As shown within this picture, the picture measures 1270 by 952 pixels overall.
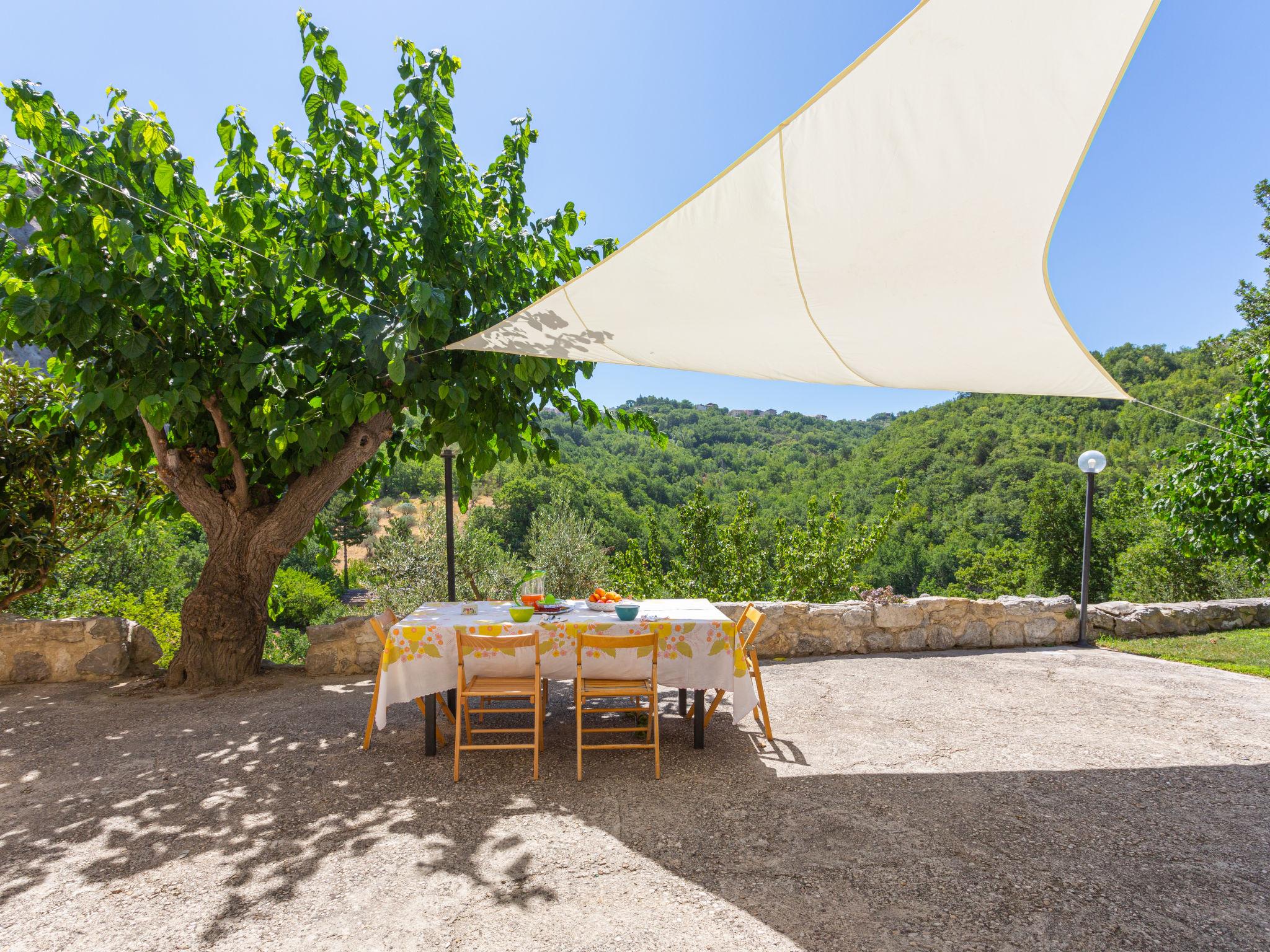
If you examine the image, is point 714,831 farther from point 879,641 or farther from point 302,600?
point 302,600

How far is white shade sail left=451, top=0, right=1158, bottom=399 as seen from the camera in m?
1.89

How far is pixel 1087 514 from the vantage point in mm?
5758

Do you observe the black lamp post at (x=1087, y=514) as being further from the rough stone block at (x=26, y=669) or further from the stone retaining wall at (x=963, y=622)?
the rough stone block at (x=26, y=669)

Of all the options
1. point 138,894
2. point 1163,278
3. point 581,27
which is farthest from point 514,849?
point 1163,278

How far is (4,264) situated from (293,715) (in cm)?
263

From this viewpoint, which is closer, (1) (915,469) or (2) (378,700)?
(2) (378,700)

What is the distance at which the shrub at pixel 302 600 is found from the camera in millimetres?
24203

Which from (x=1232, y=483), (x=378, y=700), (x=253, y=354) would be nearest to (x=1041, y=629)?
(x=1232, y=483)

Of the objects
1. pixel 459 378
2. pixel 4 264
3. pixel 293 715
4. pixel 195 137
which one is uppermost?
pixel 195 137

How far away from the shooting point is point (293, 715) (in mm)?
3752

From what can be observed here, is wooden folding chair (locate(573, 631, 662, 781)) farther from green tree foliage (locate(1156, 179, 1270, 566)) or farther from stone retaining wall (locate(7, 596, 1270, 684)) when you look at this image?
green tree foliage (locate(1156, 179, 1270, 566))

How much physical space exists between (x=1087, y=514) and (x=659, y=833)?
5.02m

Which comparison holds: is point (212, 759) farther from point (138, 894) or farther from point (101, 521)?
point (101, 521)

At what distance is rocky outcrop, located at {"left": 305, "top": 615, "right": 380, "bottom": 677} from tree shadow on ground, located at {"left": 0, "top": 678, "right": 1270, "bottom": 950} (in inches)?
50.2
